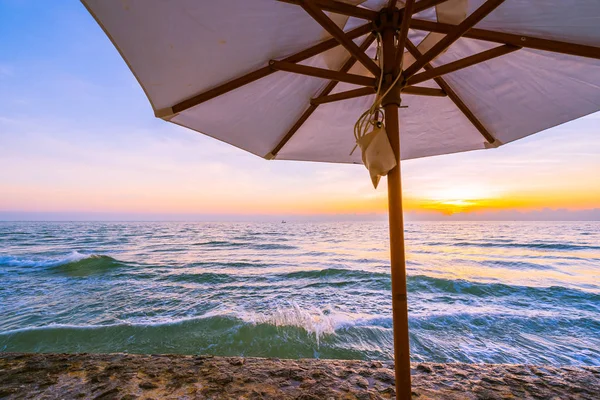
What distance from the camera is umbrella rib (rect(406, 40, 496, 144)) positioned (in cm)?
178

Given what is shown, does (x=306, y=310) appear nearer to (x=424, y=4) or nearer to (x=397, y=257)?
(x=397, y=257)

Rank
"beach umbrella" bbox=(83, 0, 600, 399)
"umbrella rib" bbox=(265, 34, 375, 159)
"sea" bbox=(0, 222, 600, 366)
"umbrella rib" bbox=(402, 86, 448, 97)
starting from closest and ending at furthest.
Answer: "beach umbrella" bbox=(83, 0, 600, 399)
"umbrella rib" bbox=(402, 86, 448, 97)
"umbrella rib" bbox=(265, 34, 375, 159)
"sea" bbox=(0, 222, 600, 366)

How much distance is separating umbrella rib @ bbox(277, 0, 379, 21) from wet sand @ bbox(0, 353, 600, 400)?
2321mm

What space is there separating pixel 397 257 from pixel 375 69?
935 mm

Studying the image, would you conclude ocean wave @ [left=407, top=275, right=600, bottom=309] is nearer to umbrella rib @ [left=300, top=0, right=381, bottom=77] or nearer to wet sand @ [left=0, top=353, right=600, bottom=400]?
wet sand @ [left=0, top=353, right=600, bottom=400]

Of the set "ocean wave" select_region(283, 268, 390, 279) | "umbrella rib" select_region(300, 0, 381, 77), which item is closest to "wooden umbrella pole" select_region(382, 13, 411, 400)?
"umbrella rib" select_region(300, 0, 381, 77)

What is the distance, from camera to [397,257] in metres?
1.17

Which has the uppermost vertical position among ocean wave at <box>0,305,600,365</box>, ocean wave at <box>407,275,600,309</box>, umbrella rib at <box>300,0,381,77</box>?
umbrella rib at <box>300,0,381,77</box>

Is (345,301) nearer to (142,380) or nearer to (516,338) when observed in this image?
(516,338)

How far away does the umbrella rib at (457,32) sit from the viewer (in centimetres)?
109

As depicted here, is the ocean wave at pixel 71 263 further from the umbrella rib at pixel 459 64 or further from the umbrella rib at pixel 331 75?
the umbrella rib at pixel 459 64

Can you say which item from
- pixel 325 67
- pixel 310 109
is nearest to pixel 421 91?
pixel 325 67

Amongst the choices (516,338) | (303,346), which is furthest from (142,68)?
(516,338)

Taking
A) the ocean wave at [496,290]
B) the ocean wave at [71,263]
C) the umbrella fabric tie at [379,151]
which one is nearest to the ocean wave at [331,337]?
the ocean wave at [496,290]
